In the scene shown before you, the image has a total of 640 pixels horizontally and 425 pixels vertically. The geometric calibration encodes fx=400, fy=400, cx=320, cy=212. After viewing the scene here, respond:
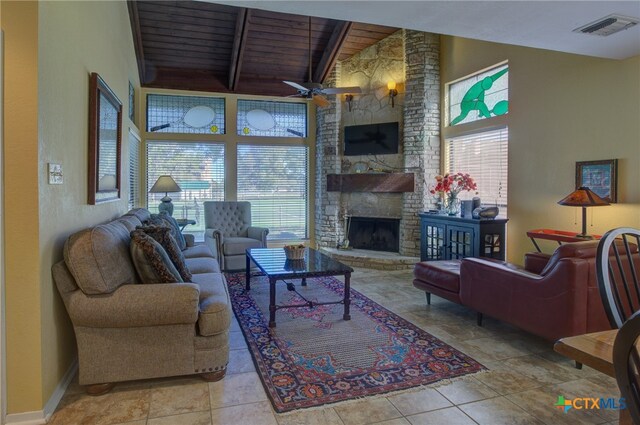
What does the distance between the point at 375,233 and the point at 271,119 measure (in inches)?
110

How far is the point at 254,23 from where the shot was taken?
6066mm

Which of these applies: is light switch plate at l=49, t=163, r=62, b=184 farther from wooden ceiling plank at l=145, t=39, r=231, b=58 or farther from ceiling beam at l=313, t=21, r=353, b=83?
ceiling beam at l=313, t=21, r=353, b=83

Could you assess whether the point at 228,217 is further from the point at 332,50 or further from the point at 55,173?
the point at 55,173

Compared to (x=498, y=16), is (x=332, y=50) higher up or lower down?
higher up

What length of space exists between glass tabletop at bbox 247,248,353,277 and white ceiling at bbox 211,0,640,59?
216cm

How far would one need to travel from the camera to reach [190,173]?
692 centimetres

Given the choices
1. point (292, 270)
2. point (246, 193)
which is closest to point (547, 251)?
point (292, 270)

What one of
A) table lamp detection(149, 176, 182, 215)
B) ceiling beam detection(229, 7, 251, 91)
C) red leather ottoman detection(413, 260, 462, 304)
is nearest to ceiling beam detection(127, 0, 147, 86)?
ceiling beam detection(229, 7, 251, 91)

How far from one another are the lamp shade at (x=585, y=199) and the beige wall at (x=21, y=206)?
14.0ft

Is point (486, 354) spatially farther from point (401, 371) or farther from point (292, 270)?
point (292, 270)

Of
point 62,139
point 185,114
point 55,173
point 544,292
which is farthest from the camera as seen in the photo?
point 185,114

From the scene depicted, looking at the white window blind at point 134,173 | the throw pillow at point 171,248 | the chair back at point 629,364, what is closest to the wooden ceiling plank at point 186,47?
the white window blind at point 134,173

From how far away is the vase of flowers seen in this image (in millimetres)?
5359

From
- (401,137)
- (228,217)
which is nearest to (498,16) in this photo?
(401,137)
